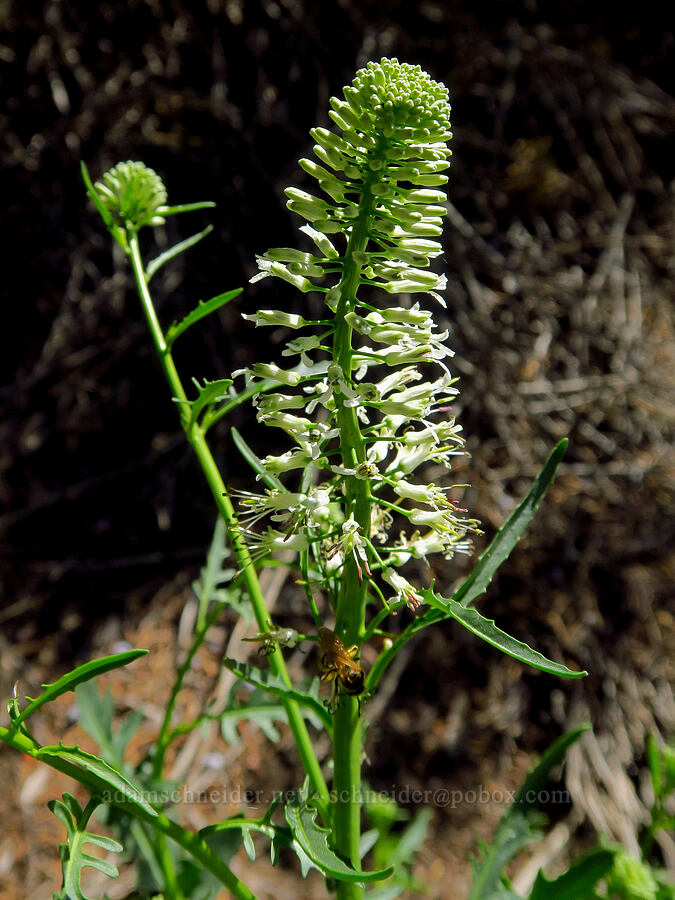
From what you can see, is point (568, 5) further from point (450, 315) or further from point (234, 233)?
point (234, 233)

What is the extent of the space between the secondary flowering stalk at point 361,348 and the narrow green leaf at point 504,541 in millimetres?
97

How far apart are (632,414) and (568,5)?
2.52 m

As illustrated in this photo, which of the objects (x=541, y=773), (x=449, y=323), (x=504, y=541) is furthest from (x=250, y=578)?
(x=449, y=323)

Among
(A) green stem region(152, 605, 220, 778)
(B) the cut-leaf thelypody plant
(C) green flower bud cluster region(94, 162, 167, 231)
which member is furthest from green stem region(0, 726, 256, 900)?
(C) green flower bud cluster region(94, 162, 167, 231)

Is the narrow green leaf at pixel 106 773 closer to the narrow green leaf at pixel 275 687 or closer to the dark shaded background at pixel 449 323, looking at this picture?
the narrow green leaf at pixel 275 687

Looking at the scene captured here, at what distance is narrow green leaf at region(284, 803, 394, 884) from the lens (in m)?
1.12

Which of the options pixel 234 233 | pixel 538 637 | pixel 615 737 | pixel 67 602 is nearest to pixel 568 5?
pixel 234 233

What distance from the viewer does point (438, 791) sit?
12.8 feet

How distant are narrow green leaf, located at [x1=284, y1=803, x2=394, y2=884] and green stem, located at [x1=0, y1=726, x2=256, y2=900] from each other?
0.24m

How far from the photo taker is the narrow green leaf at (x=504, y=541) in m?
1.39

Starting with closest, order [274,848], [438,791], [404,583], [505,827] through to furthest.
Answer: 1. [274,848]
2. [404,583]
3. [505,827]
4. [438,791]

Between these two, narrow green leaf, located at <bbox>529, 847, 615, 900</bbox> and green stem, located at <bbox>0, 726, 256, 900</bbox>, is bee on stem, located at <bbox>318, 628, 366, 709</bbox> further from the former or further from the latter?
narrow green leaf, located at <bbox>529, 847, 615, 900</bbox>

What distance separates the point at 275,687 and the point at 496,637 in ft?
1.29

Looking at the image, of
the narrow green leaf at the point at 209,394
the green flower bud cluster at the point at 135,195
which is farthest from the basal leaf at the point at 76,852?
the green flower bud cluster at the point at 135,195
